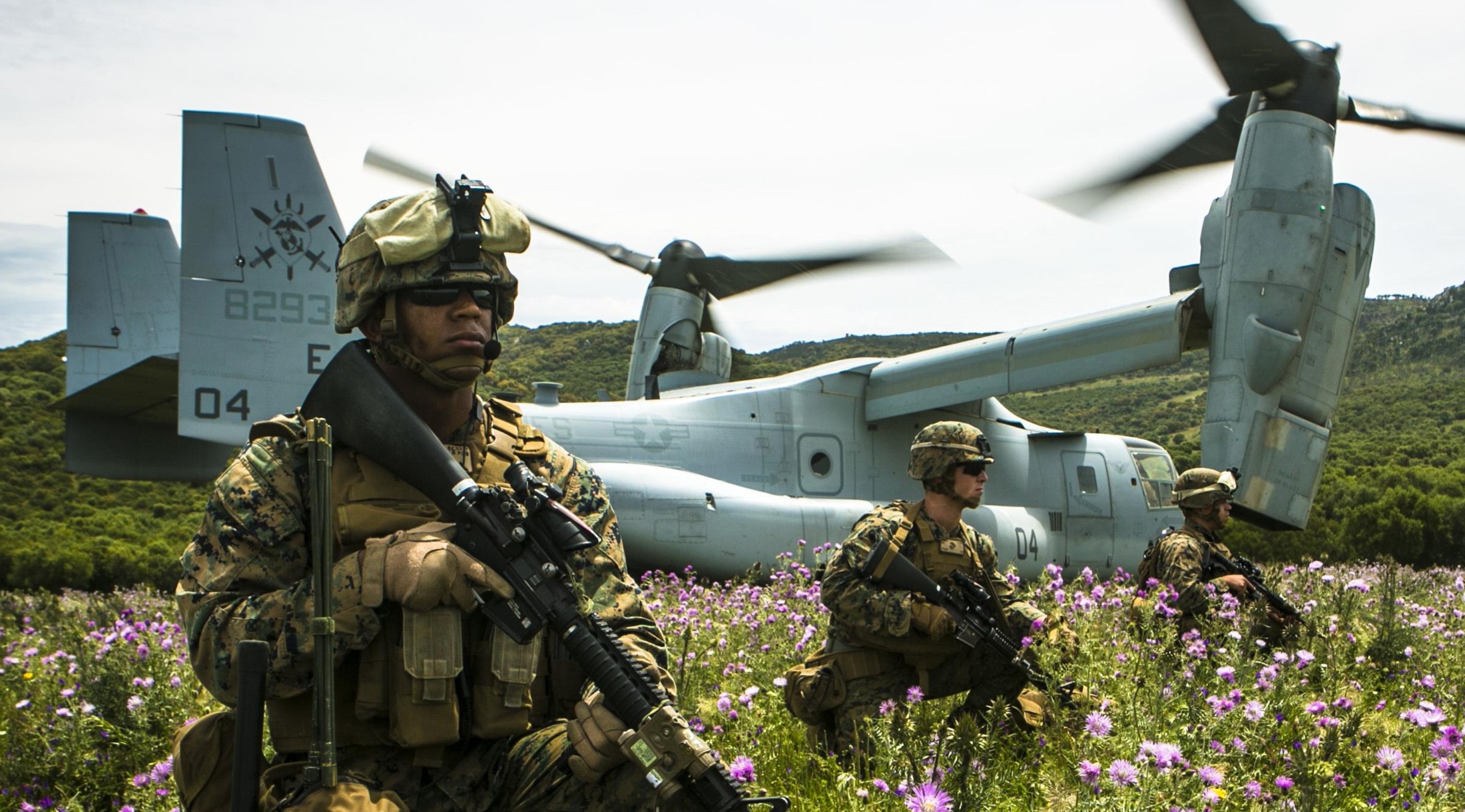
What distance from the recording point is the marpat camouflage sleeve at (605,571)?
2.98m

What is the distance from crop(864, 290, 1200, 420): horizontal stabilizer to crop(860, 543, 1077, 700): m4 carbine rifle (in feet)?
28.1

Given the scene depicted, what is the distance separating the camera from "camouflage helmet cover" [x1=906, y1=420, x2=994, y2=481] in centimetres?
535

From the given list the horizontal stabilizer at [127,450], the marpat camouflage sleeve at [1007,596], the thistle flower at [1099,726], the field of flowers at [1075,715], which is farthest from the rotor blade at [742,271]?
the thistle flower at [1099,726]

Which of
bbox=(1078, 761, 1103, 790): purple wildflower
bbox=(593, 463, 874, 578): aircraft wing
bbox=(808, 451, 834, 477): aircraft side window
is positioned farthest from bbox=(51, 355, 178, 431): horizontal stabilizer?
bbox=(1078, 761, 1103, 790): purple wildflower

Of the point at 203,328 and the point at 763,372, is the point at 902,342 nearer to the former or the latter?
the point at 763,372

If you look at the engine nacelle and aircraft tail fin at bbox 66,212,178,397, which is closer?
the engine nacelle

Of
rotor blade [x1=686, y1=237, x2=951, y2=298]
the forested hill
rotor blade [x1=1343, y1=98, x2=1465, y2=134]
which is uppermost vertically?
rotor blade [x1=1343, y1=98, x2=1465, y2=134]

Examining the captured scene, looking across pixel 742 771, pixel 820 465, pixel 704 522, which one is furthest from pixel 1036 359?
pixel 742 771

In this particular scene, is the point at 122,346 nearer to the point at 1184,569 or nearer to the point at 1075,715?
the point at 1184,569

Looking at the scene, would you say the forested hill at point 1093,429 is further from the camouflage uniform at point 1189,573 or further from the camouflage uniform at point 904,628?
the camouflage uniform at point 1189,573

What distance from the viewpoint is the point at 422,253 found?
2.92 meters

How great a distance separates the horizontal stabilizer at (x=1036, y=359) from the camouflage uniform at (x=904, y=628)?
836 cm

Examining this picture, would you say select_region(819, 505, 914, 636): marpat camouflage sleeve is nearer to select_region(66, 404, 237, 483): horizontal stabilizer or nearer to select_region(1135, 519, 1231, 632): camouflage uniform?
select_region(1135, 519, 1231, 632): camouflage uniform

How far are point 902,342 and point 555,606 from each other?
9198 cm
